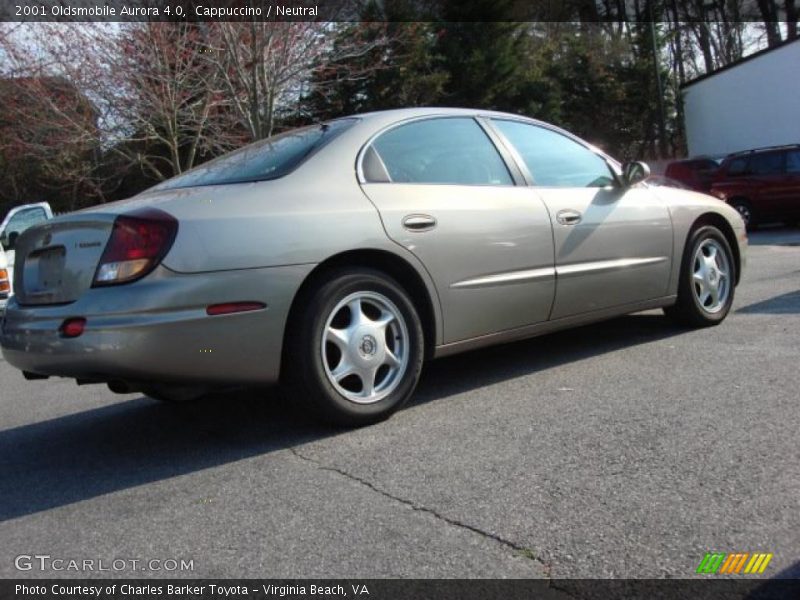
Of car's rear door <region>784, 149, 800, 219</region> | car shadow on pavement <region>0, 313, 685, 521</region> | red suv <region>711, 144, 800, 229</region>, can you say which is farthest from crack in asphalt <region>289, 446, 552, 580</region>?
car's rear door <region>784, 149, 800, 219</region>

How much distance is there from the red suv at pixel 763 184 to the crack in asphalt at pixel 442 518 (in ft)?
44.8

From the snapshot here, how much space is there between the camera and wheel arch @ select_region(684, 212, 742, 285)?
5473mm

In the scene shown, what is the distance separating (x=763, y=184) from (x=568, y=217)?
12388 mm

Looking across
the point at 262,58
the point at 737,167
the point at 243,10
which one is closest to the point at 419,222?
the point at 243,10

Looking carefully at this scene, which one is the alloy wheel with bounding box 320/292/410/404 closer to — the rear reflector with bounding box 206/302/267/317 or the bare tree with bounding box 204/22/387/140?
the rear reflector with bounding box 206/302/267/317

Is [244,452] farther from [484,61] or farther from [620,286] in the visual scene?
[484,61]

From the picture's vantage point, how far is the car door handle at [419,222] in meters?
3.82

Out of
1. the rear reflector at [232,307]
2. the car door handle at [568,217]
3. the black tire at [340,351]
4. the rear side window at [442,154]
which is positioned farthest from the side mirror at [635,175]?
the rear reflector at [232,307]

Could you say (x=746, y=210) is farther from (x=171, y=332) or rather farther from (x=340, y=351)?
(x=171, y=332)

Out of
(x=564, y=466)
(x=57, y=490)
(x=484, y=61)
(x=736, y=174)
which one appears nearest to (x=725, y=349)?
(x=564, y=466)

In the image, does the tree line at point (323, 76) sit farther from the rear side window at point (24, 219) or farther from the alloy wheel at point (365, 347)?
the alloy wheel at point (365, 347)

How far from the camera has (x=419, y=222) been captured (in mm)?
3863

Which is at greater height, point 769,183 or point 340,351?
point 769,183

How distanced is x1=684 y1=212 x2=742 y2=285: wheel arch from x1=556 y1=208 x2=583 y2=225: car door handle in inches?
50.1
